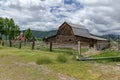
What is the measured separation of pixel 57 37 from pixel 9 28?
33.9m

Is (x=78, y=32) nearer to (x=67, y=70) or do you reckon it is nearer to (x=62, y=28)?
(x=62, y=28)

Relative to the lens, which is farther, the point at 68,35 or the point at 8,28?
the point at 8,28

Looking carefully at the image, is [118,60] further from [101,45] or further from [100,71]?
[101,45]

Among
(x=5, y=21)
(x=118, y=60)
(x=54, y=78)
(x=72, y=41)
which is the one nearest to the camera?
(x=54, y=78)

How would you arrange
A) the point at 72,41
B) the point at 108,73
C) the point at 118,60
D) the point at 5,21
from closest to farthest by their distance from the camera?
the point at 108,73 → the point at 118,60 → the point at 72,41 → the point at 5,21

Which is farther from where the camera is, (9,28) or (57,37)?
(9,28)

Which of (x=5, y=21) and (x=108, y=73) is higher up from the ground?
(x=5, y=21)

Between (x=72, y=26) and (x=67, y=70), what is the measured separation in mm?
47741

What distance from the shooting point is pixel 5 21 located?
308 feet

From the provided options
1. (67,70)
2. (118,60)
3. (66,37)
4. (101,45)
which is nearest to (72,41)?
(66,37)

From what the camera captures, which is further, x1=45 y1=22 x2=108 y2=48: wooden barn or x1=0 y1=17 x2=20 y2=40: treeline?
x1=0 y1=17 x2=20 y2=40: treeline

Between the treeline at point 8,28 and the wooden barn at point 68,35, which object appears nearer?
the wooden barn at point 68,35

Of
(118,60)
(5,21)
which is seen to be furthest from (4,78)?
(5,21)

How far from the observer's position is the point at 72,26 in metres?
65.2
